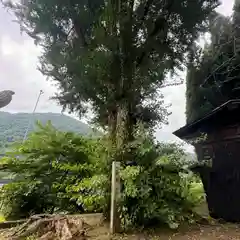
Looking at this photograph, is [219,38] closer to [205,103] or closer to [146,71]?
[205,103]

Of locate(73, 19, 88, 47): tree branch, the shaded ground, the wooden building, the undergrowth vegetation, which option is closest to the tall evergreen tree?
locate(73, 19, 88, 47): tree branch

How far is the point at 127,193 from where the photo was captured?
3.50m

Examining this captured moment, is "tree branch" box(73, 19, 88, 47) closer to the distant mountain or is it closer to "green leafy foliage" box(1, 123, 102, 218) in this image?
"green leafy foliage" box(1, 123, 102, 218)

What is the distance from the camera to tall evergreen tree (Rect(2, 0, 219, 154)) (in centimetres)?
442

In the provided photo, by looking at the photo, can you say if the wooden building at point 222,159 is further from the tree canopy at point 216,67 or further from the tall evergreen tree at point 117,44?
the tree canopy at point 216,67

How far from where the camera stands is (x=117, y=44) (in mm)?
4348

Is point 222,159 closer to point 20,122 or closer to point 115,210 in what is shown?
point 115,210

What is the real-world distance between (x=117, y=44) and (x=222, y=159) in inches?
124

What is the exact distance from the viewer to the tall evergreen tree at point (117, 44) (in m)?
4.42

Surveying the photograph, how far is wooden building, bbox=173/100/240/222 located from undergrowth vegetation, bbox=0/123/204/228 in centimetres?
54

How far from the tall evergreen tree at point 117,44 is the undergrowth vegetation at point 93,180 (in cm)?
66

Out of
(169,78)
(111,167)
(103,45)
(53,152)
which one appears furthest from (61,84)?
(111,167)

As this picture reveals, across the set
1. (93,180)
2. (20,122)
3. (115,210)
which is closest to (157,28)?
(93,180)

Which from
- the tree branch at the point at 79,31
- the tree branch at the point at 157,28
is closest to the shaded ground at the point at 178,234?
the tree branch at the point at 157,28
